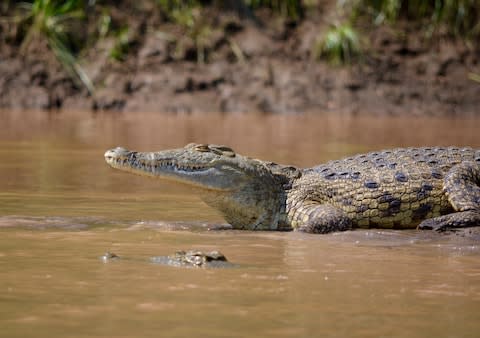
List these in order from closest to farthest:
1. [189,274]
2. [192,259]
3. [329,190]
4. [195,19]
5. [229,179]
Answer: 1. [189,274]
2. [192,259]
3. [229,179]
4. [329,190]
5. [195,19]

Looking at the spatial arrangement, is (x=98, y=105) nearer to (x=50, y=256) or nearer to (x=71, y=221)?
(x=71, y=221)

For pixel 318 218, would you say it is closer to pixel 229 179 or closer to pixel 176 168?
pixel 229 179

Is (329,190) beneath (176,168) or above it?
beneath

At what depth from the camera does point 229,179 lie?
21.9 feet

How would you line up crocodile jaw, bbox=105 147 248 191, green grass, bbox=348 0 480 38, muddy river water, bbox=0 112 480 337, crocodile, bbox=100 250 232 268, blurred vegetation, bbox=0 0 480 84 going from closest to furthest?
1. muddy river water, bbox=0 112 480 337
2. crocodile, bbox=100 250 232 268
3. crocodile jaw, bbox=105 147 248 191
4. blurred vegetation, bbox=0 0 480 84
5. green grass, bbox=348 0 480 38

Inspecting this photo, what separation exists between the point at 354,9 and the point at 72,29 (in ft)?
17.6

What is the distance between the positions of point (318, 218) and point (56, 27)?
13385 millimetres

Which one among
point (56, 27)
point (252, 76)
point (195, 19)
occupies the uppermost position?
point (195, 19)

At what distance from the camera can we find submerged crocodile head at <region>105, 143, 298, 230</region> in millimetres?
6504

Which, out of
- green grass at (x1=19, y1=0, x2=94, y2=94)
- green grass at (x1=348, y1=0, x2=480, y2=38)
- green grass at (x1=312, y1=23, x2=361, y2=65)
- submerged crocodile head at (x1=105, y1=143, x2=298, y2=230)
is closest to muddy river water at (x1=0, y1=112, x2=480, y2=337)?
submerged crocodile head at (x1=105, y1=143, x2=298, y2=230)

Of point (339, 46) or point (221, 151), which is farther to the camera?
point (339, 46)

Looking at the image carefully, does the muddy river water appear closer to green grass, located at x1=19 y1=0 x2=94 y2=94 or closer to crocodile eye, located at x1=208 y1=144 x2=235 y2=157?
crocodile eye, located at x1=208 y1=144 x2=235 y2=157

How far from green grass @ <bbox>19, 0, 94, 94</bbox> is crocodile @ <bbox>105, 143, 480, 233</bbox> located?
1183 cm

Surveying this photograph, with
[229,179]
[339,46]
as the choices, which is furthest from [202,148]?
[339,46]
